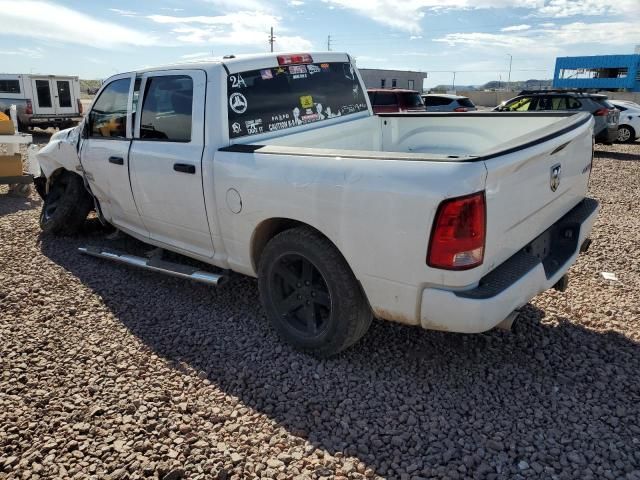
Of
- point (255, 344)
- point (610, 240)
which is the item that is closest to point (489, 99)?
point (610, 240)

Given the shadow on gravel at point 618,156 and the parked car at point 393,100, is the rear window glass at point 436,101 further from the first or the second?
the shadow on gravel at point 618,156

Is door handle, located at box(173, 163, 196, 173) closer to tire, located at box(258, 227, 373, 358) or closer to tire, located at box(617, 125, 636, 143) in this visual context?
tire, located at box(258, 227, 373, 358)

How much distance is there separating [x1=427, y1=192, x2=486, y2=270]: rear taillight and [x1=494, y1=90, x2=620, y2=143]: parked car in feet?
38.6

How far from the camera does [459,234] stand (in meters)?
2.47

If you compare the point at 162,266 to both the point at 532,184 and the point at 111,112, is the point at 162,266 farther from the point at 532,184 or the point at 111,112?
the point at 532,184

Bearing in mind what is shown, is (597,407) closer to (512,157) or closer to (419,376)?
(419,376)

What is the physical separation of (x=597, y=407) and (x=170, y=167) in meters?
3.24

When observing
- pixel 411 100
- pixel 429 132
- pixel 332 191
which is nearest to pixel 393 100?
pixel 411 100

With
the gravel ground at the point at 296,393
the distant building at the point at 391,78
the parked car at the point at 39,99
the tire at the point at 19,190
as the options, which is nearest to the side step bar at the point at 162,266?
the gravel ground at the point at 296,393

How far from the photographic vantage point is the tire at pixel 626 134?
591 inches

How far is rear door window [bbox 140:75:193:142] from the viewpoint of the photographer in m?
3.80

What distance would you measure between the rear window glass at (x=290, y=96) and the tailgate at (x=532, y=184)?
190cm

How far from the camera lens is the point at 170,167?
3.83 m

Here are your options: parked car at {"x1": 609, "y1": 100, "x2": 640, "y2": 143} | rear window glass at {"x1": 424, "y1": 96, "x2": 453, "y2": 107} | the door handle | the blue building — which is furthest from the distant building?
the door handle
